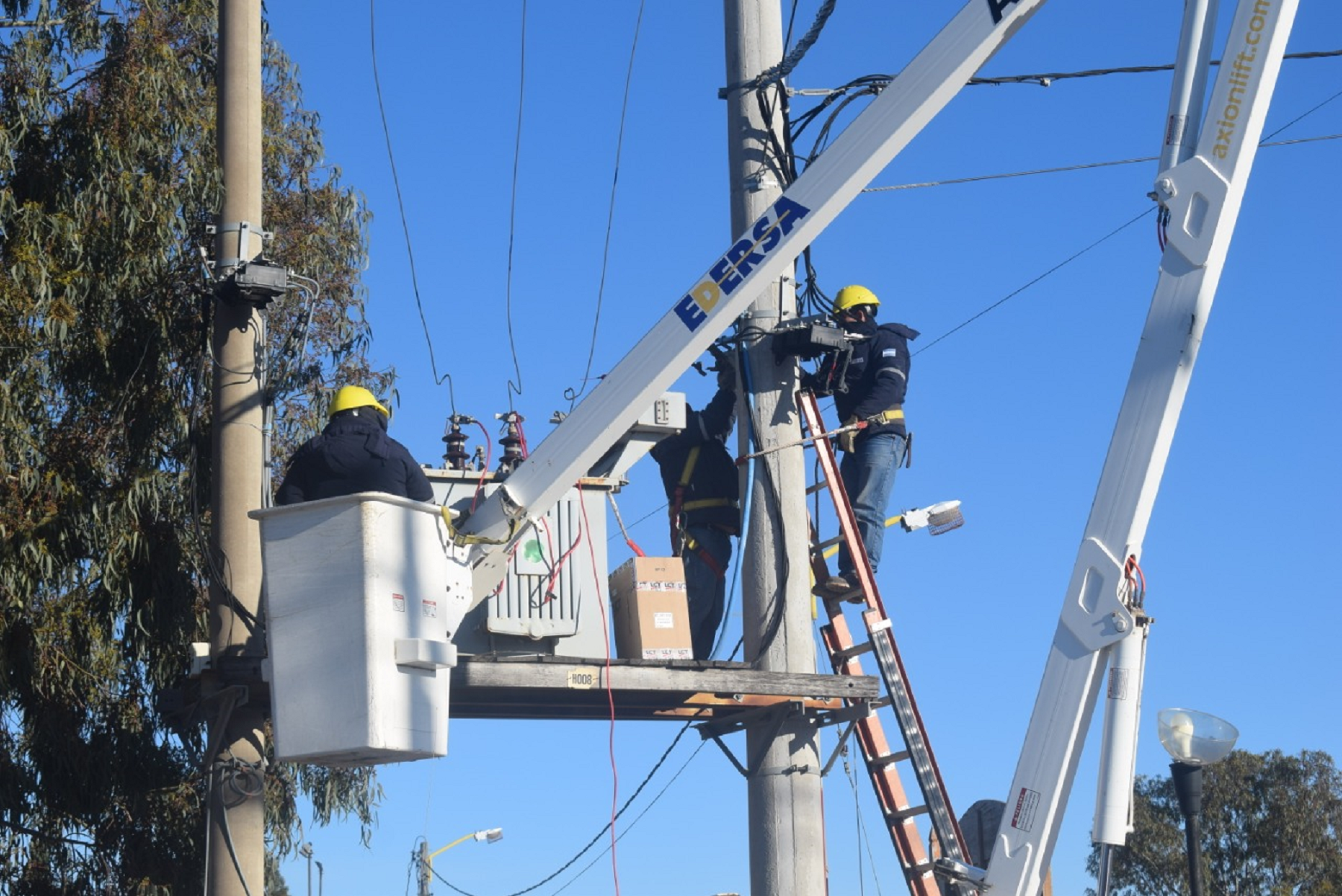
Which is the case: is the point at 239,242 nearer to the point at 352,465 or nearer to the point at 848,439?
the point at 352,465

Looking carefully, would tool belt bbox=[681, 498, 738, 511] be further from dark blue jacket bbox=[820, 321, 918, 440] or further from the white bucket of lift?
the white bucket of lift

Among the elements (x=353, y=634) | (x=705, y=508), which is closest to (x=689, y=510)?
(x=705, y=508)

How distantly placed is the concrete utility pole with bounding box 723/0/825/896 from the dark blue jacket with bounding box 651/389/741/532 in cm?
53

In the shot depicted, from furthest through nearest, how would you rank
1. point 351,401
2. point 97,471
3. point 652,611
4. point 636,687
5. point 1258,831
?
1. point 1258,831
2. point 97,471
3. point 652,611
4. point 636,687
5. point 351,401

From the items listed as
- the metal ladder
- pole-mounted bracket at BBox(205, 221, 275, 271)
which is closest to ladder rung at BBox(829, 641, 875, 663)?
the metal ladder

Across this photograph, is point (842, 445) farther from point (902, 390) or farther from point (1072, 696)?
point (1072, 696)

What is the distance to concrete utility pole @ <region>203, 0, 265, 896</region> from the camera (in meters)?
10.1

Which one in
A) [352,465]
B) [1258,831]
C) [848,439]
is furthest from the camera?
[1258,831]

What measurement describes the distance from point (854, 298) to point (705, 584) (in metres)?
2.18

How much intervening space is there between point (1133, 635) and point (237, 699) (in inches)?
191

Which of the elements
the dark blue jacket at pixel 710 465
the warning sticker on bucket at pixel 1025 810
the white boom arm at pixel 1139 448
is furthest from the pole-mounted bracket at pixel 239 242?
the warning sticker on bucket at pixel 1025 810

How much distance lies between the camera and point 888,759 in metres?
10.5

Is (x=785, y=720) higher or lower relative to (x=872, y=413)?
lower

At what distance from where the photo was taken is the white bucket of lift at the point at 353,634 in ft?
27.2
